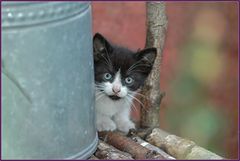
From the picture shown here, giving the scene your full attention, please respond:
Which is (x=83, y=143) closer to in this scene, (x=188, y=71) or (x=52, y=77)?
(x=52, y=77)

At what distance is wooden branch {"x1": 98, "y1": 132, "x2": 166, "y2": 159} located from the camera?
217 cm

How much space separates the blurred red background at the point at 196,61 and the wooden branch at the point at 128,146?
4.19ft

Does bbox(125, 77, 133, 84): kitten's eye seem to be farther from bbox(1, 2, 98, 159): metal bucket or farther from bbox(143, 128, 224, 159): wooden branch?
bbox(1, 2, 98, 159): metal bucket

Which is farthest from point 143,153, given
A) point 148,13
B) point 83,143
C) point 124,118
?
point 148,13

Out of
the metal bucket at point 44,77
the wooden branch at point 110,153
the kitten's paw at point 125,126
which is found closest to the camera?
the metal bucket at point 44,77

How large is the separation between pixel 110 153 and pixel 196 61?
5.72 feet

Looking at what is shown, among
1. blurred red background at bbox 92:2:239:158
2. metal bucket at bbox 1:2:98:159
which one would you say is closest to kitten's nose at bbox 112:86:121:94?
metal bucket at bbox 1:2:98:159

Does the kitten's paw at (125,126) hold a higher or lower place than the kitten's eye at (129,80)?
lower

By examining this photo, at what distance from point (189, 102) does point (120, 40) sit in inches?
25.3

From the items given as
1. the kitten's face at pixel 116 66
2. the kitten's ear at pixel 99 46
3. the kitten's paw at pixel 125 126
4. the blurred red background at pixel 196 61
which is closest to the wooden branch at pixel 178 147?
the kitten's paw at pixel 125 126

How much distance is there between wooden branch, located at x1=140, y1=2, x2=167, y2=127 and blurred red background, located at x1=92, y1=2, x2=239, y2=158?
1002 mm

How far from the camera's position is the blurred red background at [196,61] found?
3691 millimetres

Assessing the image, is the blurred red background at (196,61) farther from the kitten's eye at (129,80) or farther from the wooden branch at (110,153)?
the wooden branch at (110,153)

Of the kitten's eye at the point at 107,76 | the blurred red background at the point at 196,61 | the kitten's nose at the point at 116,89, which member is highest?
the kitten's eye at the point at 107,76
